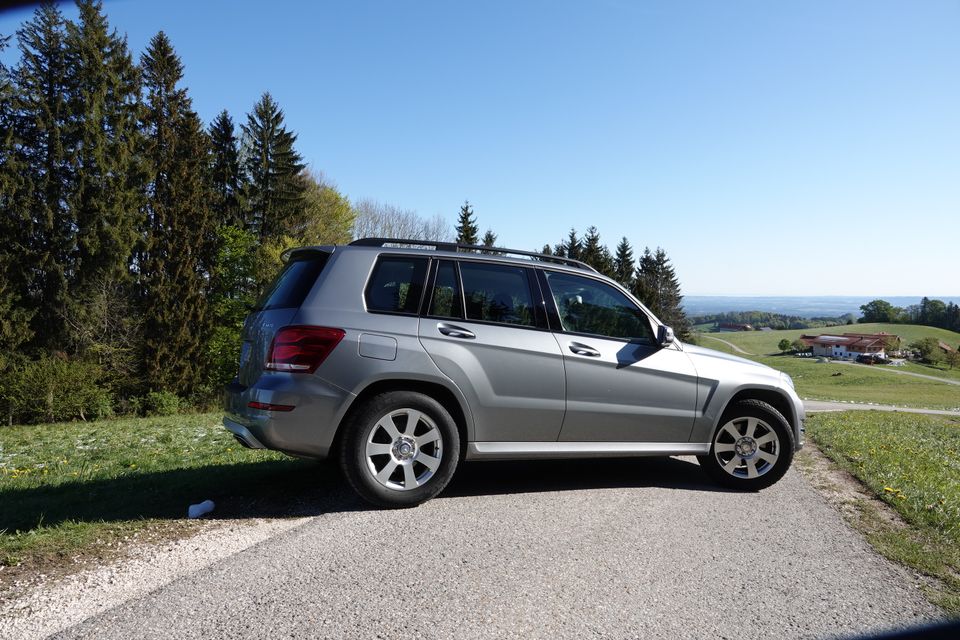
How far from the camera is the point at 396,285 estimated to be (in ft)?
16.2

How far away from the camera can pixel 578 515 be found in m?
4.68

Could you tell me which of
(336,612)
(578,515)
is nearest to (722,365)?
(578,515)

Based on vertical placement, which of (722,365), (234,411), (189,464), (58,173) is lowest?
(189,464)

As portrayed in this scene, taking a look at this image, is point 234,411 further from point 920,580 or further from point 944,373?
point 944,373

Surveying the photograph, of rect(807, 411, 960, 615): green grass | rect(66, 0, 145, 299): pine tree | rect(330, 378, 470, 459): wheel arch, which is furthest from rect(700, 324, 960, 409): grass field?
rect(66, 0, 145, 299): pine tree

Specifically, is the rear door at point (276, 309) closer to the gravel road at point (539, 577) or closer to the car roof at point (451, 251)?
the car roof at point (451, 251)

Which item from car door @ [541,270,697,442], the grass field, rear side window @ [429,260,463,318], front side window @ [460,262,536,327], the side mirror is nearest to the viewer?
rear side window @ [429,260,463,318]

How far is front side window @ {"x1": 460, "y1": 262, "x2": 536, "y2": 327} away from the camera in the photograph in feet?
16.8

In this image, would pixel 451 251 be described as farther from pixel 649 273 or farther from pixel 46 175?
pixel 649 273

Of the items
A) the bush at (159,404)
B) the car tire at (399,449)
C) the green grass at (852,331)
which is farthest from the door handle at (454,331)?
the green grass at (852,331)

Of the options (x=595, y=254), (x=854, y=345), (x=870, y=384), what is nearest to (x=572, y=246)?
(x=595, y=254)

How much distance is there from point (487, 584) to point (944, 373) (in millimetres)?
99680

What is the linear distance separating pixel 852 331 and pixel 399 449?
502 feet

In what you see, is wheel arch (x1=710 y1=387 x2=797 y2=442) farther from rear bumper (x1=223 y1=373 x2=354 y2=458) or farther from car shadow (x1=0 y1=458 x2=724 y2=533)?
rear bumper (x1=223 y1=373 x2=354 y2=458)
